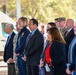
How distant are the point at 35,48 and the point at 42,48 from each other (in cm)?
18

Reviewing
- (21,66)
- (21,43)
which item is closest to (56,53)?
(21,43)

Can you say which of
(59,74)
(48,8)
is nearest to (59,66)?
(59,74)

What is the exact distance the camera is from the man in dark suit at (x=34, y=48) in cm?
851

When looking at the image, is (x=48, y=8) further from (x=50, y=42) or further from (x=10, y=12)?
(x=50, y=42)

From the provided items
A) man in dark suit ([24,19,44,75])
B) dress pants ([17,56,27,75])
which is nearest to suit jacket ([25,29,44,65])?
man in dark suit ([24,19,44,75])

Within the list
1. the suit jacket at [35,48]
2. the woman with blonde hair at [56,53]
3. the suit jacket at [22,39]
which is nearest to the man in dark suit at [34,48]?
the suit jacket at [35,48]

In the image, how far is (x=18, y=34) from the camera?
944 cm

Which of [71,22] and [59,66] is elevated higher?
[71,22]

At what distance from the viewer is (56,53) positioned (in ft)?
23.2

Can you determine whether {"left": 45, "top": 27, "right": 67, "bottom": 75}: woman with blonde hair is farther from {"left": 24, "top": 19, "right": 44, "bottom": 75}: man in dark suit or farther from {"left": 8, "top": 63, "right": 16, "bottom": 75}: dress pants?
{"left": 8, "top": 63, "right": 16, "bottom": 75}: dress pants

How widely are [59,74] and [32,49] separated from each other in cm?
150

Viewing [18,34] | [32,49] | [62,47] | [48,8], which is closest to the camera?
[62,47]

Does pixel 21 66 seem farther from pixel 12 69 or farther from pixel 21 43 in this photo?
pixel 12 69

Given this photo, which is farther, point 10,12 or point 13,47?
point 10,12
